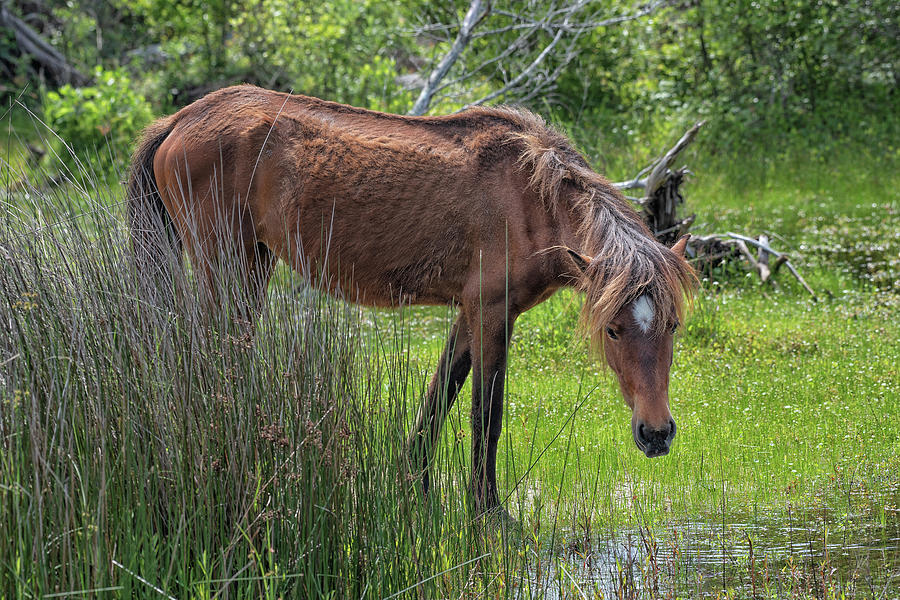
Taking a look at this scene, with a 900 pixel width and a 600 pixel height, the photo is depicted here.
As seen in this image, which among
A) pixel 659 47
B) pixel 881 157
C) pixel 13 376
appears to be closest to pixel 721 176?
pixel 881 157

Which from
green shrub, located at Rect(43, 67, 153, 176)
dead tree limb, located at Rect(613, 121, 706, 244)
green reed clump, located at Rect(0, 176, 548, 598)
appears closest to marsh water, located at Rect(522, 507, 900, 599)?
green reed clump, located at Rect(0, 176, 548, 598)

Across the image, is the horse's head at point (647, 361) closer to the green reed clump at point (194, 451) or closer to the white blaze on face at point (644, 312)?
the white blaze on face at point (644, 312)

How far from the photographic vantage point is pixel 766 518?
455 centimetres

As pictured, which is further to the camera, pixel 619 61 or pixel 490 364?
pixel 619 61

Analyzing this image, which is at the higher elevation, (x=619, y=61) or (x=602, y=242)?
(x=619, y=61)

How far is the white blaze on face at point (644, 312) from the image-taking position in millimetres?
4070

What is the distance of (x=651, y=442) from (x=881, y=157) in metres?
10.0

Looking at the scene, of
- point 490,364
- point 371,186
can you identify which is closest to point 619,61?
point 371,186

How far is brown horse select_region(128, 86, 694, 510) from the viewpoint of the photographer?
4582 mm

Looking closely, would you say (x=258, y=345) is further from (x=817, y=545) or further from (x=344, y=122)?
(x=817, y=545)

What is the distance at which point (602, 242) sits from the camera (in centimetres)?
433

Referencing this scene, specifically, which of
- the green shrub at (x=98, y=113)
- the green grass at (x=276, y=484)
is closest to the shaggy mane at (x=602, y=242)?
the green grass at (x=276, y=484)

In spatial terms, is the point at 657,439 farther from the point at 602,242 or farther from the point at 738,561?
the point at 602,242

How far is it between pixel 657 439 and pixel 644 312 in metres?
0.52
